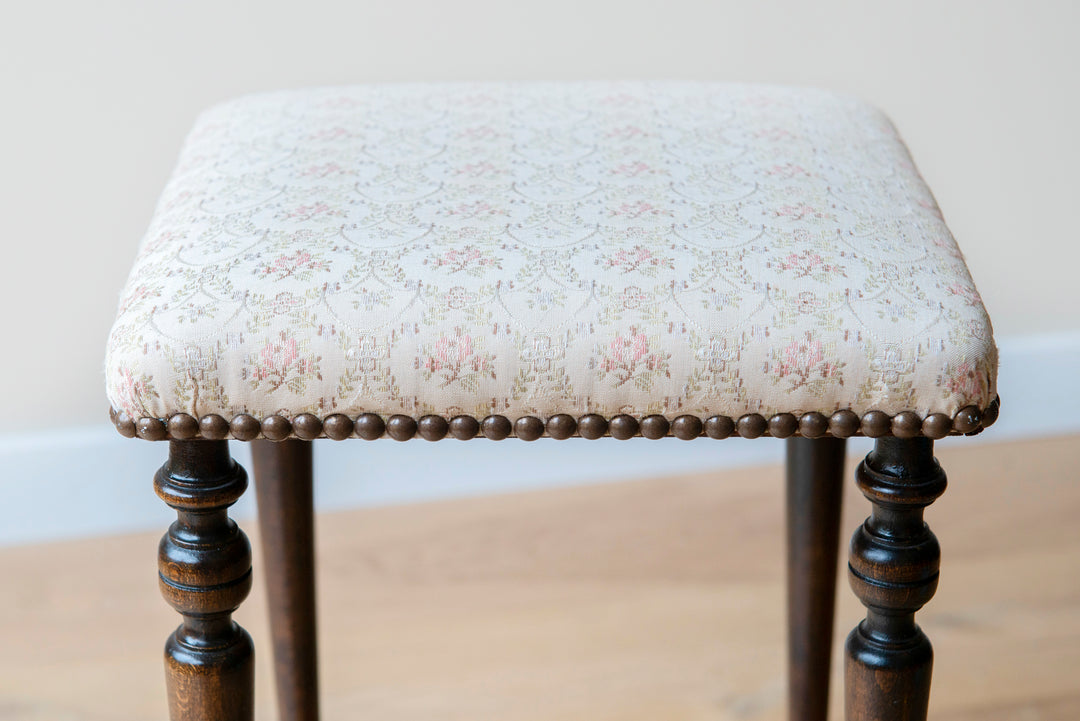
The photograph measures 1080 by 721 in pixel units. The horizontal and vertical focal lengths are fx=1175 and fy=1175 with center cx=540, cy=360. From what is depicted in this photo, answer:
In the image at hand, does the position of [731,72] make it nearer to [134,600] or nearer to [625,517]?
[625,517]

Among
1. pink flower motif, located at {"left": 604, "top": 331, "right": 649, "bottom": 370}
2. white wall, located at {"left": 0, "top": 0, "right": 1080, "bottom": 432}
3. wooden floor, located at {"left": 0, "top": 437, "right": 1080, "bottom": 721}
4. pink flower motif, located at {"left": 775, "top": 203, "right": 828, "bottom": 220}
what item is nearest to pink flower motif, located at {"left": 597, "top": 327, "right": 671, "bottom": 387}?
pink flower motif, located at {"left": 604, "top": 331, "right": 649, "bottom": 370}

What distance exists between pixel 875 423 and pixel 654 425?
0.09 meters

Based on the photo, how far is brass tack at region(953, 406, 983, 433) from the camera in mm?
473

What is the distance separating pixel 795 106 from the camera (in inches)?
26.2

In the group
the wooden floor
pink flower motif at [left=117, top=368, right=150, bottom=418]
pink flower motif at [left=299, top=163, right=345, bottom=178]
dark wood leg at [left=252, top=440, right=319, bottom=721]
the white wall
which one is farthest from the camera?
the white wall

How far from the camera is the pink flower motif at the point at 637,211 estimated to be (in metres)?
0.53

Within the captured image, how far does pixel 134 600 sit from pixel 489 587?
12.9 inches

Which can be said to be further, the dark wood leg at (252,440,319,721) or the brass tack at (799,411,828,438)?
the dark wood leg at (252,440,319,721)

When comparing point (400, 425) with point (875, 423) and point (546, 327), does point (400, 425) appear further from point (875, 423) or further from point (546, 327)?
point (875, 423)

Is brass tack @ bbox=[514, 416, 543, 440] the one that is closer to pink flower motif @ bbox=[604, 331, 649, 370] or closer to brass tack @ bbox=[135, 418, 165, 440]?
pink flower motif @ bbox=[604, 331, 649, 370]

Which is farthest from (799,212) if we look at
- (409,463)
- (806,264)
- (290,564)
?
(409,463)

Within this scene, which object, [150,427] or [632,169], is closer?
[150,427]

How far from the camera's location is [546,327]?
471 mm

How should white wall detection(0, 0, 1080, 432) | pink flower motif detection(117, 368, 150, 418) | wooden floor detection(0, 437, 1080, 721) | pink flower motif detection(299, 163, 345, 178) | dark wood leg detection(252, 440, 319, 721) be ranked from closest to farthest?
pink flower motif detection(117, 368, 150, 418), pink flower motif detection(299, 163, 345, 178), dark wood leg detection(252, 440, 319, 721), wooden floor detection(0, 437, 1080, 721), white wall detection(0, 0, 1080, 432)
